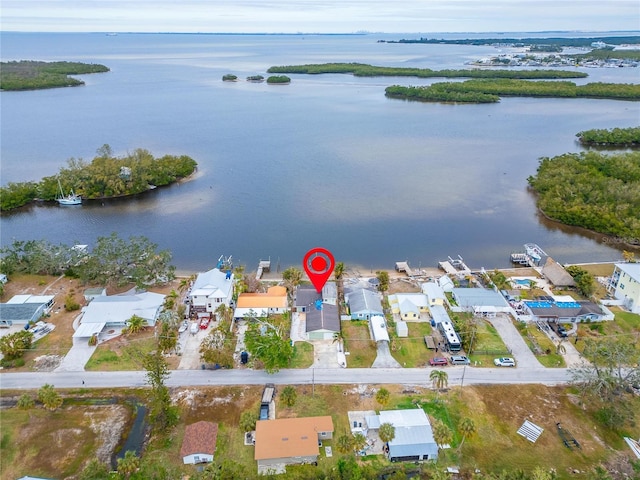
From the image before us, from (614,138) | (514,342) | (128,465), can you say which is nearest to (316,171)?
(514,342)

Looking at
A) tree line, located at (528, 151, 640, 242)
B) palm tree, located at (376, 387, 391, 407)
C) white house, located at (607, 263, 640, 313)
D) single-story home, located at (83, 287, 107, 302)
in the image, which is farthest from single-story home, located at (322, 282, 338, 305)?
tree line, located at (528, 151, 640, 242)

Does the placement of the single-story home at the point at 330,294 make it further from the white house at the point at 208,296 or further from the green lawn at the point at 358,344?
the white house at the point at 208,296

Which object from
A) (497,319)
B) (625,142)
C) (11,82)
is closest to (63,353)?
(497,319)

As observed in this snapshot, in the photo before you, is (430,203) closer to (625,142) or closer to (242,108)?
(625,142)

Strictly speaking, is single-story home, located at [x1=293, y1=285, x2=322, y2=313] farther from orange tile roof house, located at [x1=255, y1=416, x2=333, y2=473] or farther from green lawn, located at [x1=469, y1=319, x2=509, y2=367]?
green lawn, located at [x1=469, y1=319, x2=509, y2=367]

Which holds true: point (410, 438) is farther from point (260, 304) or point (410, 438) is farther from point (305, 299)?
point (260, 304)

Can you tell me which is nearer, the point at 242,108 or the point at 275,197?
the point at 275,197

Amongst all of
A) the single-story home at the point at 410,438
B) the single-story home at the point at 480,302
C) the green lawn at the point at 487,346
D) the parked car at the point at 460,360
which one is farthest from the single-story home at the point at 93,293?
the green lawn at the point at 487,346
